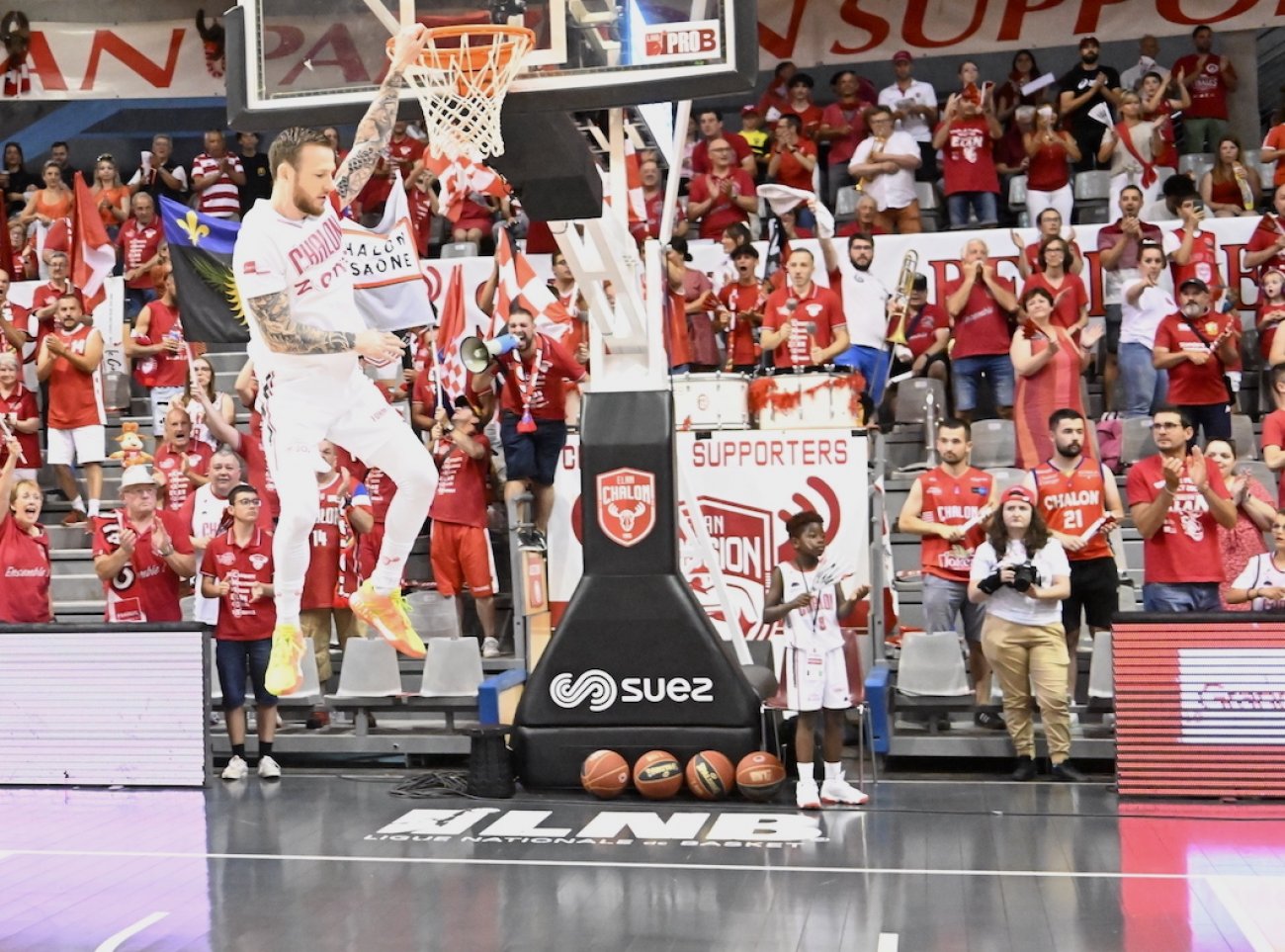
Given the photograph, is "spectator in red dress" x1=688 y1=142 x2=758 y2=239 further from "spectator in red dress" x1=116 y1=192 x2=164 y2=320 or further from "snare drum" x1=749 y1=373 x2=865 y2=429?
"spectator in red dress" x1=116 y1=192 x2=164 y2=320

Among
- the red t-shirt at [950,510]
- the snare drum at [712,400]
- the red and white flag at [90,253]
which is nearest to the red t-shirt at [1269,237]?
the red t-shirt at [950,510]

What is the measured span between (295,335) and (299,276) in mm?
272

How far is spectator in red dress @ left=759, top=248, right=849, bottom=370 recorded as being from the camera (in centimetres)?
1330

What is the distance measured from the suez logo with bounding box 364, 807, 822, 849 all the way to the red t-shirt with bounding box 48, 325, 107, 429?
6.24 m

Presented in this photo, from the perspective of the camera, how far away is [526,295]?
43.9 feet

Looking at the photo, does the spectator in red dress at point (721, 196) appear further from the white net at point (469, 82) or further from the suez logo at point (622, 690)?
the white net at point (469, 82)

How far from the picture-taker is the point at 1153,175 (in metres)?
16.0

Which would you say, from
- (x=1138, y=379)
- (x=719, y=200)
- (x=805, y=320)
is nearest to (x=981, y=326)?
(x=1138, y=379)

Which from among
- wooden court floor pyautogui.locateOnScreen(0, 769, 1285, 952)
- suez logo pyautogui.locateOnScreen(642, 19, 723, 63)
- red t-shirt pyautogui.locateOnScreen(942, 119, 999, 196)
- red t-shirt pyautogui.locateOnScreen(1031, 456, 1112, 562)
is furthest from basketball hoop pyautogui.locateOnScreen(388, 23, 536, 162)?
red t-shirt pyautogui.locateOnScreen(942, 119, 999, 196)

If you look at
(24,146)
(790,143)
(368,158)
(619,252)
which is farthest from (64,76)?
(368,158)

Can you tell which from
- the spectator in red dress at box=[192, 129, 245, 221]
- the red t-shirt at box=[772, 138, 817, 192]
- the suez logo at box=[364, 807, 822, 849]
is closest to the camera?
the suez logo at box=[364, 807, 822, 849]

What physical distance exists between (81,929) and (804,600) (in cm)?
458

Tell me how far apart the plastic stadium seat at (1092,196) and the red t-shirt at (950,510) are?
6111mm

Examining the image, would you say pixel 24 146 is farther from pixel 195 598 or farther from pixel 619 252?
pixel 619 252
